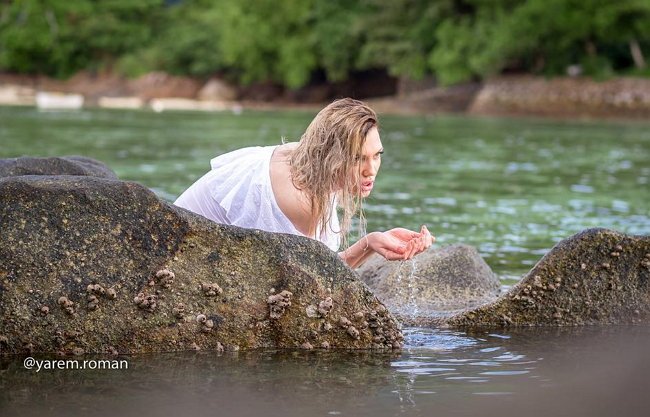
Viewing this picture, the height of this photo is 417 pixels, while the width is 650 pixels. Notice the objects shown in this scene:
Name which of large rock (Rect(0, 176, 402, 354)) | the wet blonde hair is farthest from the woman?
large rock (Rect(0, 176, 402, 354))

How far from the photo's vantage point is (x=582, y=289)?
7164 mm

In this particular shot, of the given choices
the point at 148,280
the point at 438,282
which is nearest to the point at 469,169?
the point at 438,282

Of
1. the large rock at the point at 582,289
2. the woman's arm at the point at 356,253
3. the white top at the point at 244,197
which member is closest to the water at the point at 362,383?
the large rock at the point at 582,289

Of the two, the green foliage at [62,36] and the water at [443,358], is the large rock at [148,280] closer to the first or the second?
the water at [443,358]

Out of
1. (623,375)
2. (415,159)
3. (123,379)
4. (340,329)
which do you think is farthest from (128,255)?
(415,159)

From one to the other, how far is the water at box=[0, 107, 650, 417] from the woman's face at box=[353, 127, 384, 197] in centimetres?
96

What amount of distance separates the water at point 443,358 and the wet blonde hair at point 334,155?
3.04ft

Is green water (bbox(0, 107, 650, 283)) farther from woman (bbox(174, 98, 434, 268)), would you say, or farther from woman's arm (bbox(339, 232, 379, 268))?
woman (bbox(174, 98, 434, 268))

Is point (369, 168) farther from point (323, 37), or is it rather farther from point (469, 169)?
point (323, 37)

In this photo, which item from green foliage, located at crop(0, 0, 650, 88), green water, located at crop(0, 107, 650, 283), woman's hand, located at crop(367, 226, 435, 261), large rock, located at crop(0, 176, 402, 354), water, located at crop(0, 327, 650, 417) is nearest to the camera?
water, located at crop(0, 327, 650, 417)

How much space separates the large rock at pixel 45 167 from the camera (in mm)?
7461

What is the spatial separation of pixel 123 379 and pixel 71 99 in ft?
198

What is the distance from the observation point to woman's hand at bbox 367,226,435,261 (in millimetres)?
6398

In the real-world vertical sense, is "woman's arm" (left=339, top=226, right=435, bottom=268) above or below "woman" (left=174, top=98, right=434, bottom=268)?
below
